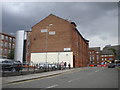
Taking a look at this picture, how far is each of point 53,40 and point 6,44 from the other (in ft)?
112

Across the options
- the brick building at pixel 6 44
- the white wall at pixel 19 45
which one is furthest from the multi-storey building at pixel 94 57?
the white wall at pixel 19 45

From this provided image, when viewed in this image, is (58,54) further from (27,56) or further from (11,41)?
(11,41)

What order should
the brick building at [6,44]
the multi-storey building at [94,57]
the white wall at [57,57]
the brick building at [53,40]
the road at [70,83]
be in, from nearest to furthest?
the road at [70,83]
the white wall at [57,57]
the brick building at [53,40]
the brick building at [6,44]
the multi-storey building at [94,57]

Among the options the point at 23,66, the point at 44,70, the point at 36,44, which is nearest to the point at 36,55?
the point at 36,44

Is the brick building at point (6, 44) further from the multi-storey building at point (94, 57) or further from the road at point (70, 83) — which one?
the road at point (70, 83)

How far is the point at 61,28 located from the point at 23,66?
37.0 m

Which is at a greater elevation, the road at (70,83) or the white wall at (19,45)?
the white wall at (19,45)

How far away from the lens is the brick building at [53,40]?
183 feet

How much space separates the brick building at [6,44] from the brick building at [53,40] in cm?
2329

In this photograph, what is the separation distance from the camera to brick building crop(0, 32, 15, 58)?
79275 millimetres

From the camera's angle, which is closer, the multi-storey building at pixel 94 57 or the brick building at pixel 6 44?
the brick building at pixel 6 44

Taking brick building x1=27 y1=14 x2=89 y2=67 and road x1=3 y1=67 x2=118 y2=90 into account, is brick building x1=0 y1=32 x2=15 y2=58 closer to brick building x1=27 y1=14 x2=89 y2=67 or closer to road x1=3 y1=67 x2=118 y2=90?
brick building x1=27 y1=14 x2=89 y2=67

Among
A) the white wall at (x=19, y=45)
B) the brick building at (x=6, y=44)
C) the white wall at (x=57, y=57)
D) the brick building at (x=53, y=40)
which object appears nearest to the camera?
the white wall at (x=57, y=57)

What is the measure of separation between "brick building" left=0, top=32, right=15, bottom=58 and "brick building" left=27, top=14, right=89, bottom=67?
2329 centimetres
